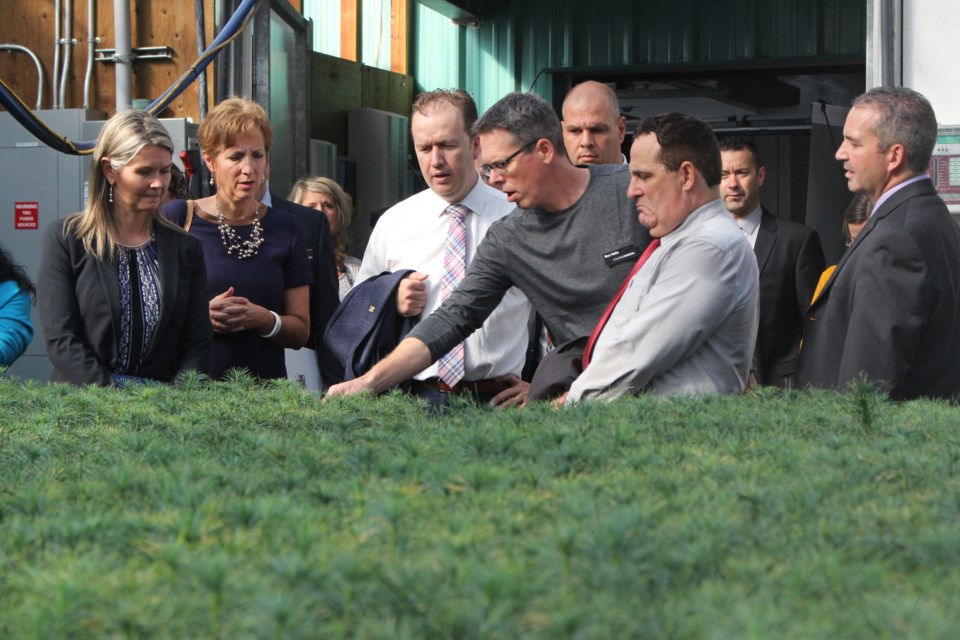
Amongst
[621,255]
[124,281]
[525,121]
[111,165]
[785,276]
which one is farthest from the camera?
[785,276]

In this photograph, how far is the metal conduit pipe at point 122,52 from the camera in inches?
358

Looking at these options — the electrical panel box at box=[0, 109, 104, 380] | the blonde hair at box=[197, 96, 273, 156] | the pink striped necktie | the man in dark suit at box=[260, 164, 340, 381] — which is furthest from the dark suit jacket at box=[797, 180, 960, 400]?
the electrical panel box at box=[0, 109, 104, 380]

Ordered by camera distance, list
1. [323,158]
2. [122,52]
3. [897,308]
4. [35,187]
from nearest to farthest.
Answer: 1. [897,308]
2. [35,187]
3. [122,52]
4. [323,158]

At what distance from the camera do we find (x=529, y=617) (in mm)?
1307

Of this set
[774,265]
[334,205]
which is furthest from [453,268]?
[334,205]

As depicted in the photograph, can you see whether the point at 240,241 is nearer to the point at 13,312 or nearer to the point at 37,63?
the point at 13,312

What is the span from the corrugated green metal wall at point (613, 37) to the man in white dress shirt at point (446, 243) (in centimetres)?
870

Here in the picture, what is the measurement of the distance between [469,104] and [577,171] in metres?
0.83

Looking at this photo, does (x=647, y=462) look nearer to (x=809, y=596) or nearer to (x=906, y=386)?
(x=809, y=596)

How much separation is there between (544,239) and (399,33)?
1022 centimetres

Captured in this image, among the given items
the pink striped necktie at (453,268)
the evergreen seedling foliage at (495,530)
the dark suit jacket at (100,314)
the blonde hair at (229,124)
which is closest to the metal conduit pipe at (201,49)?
the blonde hair at (229,124)

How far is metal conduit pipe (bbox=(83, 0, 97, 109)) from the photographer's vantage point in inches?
367

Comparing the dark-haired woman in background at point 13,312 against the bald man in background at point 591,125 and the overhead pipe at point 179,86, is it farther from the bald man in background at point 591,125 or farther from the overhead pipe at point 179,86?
the overhead pipe at point 179,86

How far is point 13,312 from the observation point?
17.0 feet
